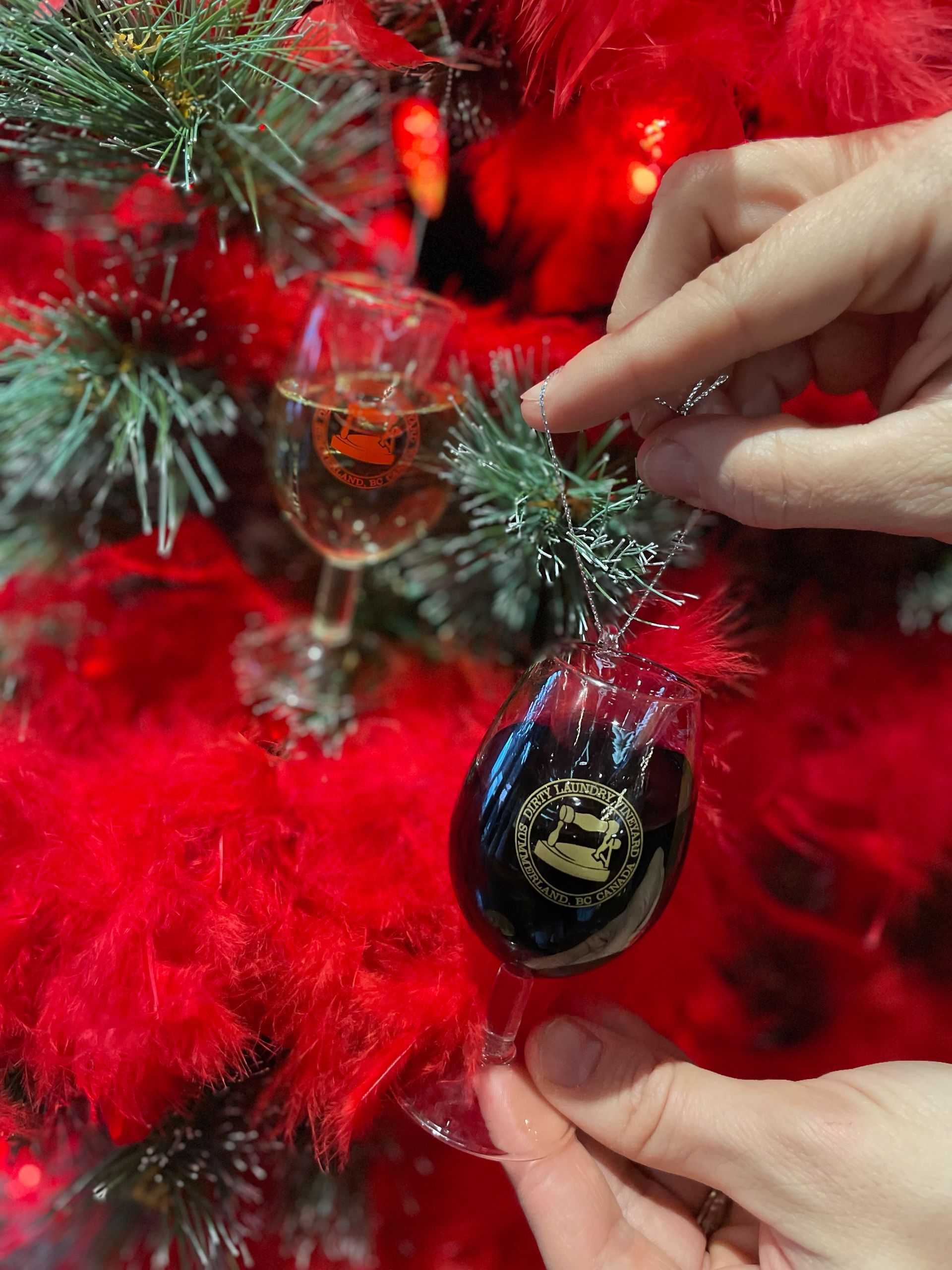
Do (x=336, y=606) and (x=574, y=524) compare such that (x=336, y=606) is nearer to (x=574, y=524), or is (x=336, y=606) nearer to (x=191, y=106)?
(x=574, y=524)

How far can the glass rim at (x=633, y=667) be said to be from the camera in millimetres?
487

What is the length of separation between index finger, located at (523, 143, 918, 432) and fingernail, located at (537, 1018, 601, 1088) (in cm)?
44

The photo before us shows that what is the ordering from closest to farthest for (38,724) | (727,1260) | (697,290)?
(697,290) → (727,1260) → (38,724)

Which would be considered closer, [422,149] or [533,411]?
[533,411]

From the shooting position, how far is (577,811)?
46cm

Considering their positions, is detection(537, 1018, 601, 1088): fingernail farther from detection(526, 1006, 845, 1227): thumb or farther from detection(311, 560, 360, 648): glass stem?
detection(311, 560, 360, 648): glass stem

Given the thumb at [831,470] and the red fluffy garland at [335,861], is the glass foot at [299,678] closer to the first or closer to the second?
the red fluffy garland at [335,861]

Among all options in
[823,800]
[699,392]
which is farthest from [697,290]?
[823,800]

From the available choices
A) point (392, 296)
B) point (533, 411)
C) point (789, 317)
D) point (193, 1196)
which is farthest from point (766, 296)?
point (193, 1196)

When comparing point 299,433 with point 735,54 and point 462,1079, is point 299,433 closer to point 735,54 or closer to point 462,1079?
point 735,54

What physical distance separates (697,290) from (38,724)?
0.63 m

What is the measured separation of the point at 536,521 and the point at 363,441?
15 centimetres

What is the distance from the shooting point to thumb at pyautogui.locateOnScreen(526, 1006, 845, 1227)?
18.9 inches

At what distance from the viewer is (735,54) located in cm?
51
